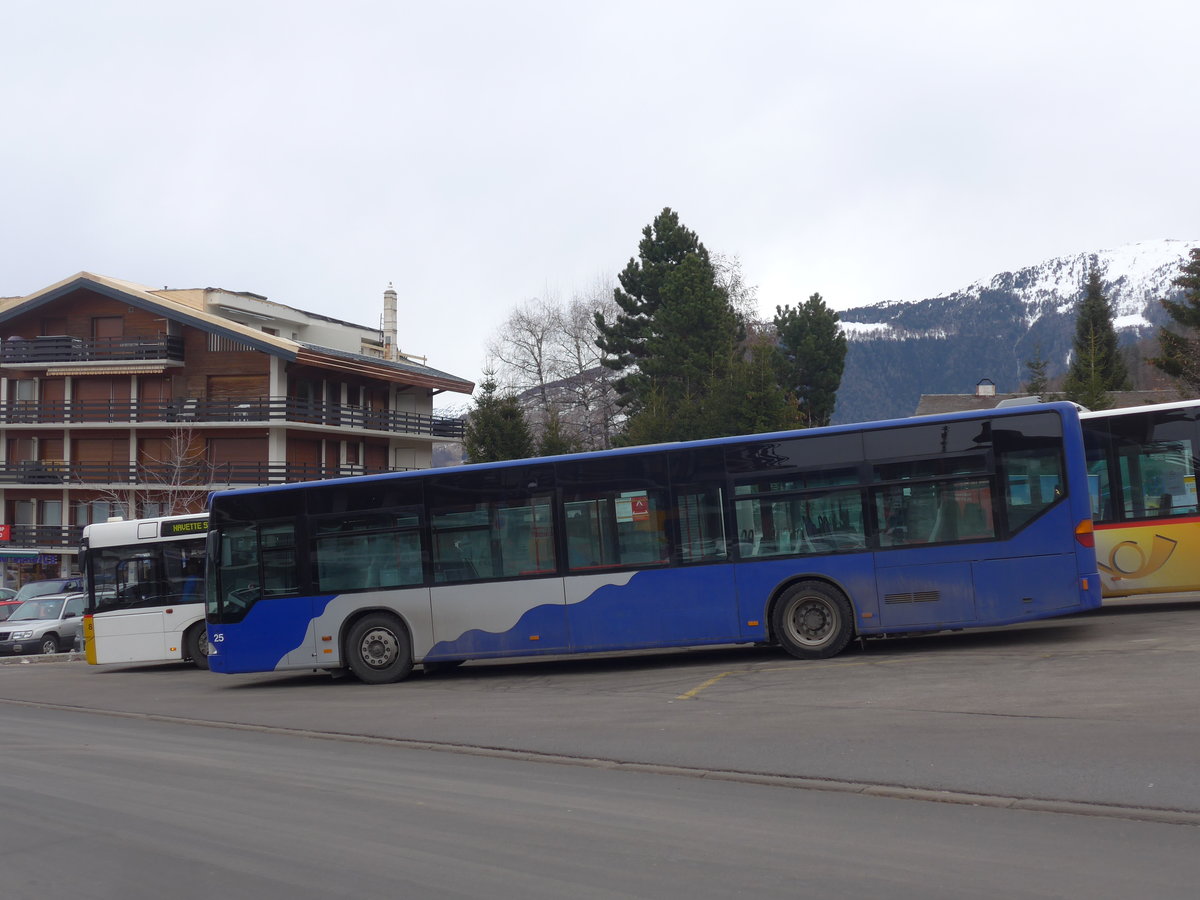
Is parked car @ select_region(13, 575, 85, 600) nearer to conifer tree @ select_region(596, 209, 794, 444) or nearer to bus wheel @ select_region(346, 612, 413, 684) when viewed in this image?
conifer tree @ select_region(596, 209, 794, 444)

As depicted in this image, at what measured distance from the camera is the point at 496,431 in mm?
43375

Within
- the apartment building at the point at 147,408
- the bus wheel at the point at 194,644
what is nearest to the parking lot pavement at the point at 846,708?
the bus wheel at the point at 194,644

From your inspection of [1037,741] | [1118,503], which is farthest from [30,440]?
[1037,741]

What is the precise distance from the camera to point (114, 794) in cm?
897

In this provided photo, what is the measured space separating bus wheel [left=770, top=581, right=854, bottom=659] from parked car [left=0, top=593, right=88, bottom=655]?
2123 centimetres

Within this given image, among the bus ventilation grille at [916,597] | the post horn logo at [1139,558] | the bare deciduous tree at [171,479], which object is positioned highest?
the bare deciduous tree at [171,479]

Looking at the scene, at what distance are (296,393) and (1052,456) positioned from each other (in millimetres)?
41929

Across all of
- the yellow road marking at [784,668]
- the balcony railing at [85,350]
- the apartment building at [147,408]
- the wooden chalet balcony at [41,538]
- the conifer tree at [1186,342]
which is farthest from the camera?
the wooden chalet balcony at [41,538]

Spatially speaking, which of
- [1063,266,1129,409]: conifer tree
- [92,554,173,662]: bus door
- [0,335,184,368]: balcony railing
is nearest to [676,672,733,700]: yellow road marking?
[92,554,173,662]: bus door

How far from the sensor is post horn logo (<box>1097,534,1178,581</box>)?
16625 mm

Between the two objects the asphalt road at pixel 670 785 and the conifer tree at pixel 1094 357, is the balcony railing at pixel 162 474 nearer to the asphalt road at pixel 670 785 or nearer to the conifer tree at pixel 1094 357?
the conifer tree at pixel 1094 357

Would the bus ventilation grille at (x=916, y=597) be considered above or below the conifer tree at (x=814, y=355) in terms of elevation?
below

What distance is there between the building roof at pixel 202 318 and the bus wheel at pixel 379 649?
34391 mm

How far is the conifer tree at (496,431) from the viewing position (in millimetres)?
43281
